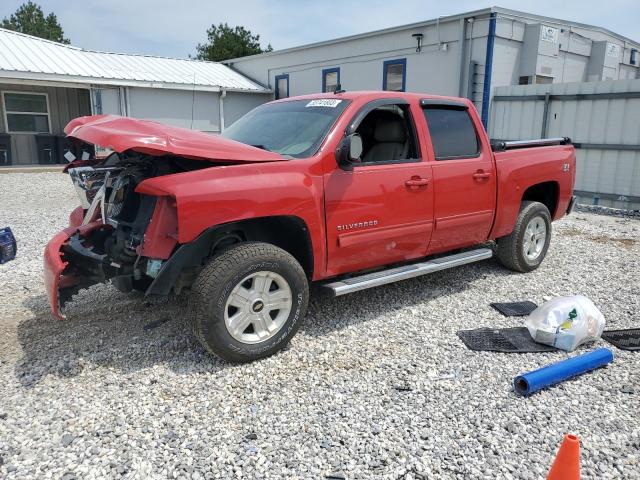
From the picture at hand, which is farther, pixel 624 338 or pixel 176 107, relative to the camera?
pixel 176 107

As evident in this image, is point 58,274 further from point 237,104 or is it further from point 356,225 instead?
point 237,104

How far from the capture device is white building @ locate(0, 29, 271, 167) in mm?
17188

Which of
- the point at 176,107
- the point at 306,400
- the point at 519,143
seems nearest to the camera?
the point at 306,400

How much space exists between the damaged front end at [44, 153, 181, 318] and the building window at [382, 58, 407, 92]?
42.8 feet

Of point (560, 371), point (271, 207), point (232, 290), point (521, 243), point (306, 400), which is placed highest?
point (271, 207)

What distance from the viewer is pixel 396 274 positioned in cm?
431

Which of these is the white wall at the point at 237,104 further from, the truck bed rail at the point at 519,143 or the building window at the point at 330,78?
the truck bed rail at the point at 519,143

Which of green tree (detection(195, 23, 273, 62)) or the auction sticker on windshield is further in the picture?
green tree (detection(195, 23, 273, 62))

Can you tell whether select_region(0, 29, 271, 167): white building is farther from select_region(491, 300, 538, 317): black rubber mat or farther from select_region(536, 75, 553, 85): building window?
select_region(491, 300, 538, 317): black rubber mat

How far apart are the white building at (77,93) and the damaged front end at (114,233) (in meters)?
13.0

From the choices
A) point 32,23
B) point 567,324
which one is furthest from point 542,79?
point 32,23

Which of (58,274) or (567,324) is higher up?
(58,274)

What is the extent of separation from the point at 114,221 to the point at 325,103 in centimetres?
197

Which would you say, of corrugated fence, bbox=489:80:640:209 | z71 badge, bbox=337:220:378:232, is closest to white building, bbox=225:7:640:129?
corrugated fence, bbox=489:80:640:209
